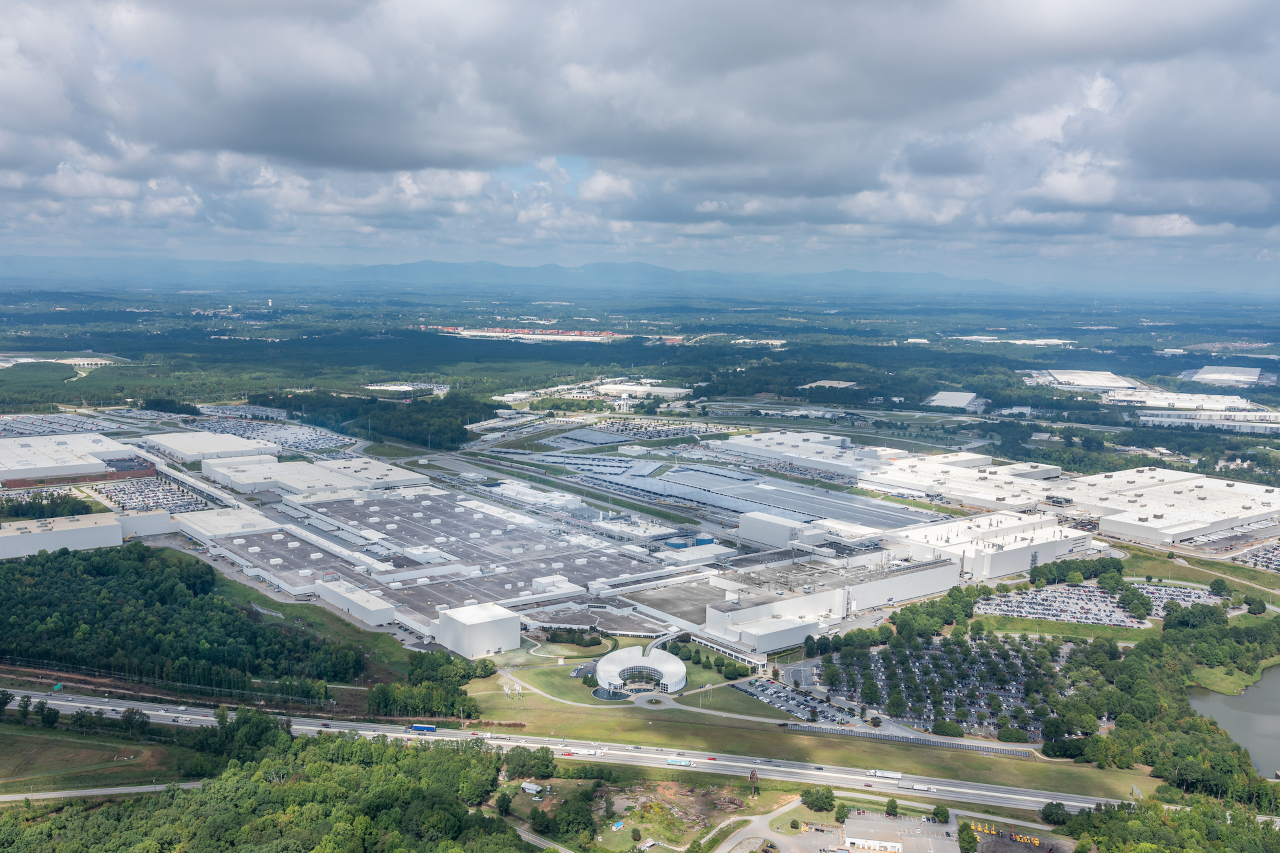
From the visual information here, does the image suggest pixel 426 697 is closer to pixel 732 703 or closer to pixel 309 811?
pixel 309 811

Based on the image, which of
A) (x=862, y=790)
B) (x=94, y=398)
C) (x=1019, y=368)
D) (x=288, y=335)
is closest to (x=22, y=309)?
(x=288, y=335)

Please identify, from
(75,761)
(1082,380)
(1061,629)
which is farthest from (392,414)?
(1082,380)

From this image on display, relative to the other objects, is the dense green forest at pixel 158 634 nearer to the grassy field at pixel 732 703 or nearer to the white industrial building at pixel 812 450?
the grassy field at pixel 732 703

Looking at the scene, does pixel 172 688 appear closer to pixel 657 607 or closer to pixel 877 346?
pixel 657 607

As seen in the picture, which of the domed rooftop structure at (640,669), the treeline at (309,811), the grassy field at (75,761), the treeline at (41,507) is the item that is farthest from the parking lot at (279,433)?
the treeline at (309,811)

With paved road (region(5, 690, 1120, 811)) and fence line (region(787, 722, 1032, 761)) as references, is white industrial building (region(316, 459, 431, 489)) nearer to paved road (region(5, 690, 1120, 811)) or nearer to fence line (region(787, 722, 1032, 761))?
paved road (region(5, 690, 1120, 811))

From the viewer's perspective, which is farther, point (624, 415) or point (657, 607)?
point (624, 415)

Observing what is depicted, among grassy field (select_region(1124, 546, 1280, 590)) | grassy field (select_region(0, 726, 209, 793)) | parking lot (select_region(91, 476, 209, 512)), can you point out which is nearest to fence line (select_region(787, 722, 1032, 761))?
grassy field (select_region(0, 726, 209, 793))
